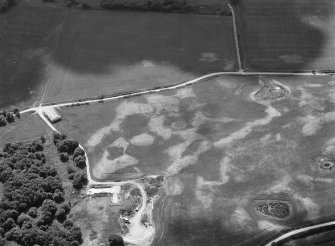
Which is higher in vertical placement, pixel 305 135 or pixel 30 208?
pixel 305 135

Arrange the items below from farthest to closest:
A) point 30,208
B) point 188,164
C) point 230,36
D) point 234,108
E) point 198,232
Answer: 1. point 230,36
2. point 234,108
3. point 188,164
4. point 30,208
5. point 198,232

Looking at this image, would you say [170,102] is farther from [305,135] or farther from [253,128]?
[305,135]

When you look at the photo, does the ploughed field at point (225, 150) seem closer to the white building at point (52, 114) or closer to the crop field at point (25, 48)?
the white building at point (52, 114)

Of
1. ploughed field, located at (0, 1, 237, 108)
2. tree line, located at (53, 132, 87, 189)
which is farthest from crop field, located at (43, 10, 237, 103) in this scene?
tree line, located at (53, 132, 87, 189)

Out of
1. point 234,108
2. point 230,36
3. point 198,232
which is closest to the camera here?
point 198,232

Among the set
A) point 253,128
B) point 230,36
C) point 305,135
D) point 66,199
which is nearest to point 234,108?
point 253,128

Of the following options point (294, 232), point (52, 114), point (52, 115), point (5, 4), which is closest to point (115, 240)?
point (294, 232)

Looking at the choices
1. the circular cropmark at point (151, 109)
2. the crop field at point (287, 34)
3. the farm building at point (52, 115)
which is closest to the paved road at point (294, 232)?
the circular cropmark at point (151, 109)

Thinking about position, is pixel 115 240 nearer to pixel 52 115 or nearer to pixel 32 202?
pixel 32 202

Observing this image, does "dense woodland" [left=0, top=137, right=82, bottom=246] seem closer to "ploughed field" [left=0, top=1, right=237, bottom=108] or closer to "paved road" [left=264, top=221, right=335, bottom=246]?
"ploughed field" [left=0, top=1, right=237, bottom=108]
